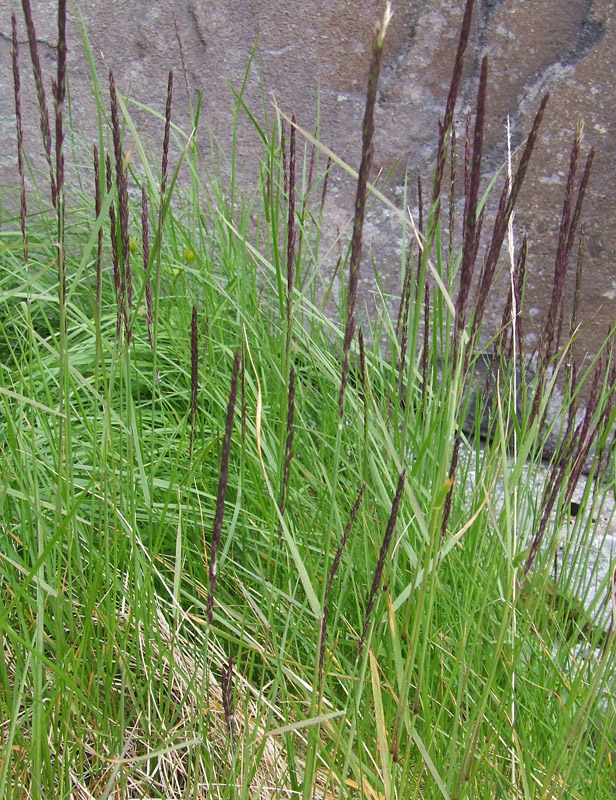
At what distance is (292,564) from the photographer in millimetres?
1223

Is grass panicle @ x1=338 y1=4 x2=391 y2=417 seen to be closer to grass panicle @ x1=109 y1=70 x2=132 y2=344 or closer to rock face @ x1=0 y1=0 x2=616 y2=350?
grass panicle @ x1=109 y1=70 x2=132 y2=344

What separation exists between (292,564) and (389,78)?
57.3 inches

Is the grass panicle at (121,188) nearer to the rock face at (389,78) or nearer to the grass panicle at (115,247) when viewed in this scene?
the grass panicle at (115,247)

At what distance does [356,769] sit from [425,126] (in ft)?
5.69

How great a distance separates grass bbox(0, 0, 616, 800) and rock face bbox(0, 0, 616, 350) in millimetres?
537

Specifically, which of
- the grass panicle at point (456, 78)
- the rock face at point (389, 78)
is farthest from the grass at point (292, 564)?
the rock face at point (389, 78)

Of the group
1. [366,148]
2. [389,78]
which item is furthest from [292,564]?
[389,78]

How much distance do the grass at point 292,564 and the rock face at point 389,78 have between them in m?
0.54

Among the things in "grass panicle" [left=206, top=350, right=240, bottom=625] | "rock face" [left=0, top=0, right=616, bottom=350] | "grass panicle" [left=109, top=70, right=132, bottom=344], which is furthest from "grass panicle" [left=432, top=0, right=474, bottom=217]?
"rock face" [left=0, top=0, right=616, bottom=350]

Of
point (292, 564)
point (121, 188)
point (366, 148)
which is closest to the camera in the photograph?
point (366, 148)

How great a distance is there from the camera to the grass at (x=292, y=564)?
0.80 metres

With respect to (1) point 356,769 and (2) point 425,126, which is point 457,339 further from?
(2) point 425,126

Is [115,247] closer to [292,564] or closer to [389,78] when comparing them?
[292,564]

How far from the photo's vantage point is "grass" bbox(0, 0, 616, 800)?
80cm
